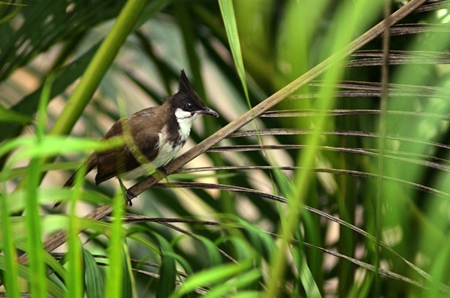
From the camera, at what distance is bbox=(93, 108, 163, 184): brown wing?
1256 millimetres

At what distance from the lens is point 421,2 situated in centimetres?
67

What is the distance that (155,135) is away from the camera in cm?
132

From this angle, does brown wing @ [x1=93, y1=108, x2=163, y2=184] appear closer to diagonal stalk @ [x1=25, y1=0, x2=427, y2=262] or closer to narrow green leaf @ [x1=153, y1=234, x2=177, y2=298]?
diagonal stalk @ [x1=25, y1=0, x2=427, y2=262]

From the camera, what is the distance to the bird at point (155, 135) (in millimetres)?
1271

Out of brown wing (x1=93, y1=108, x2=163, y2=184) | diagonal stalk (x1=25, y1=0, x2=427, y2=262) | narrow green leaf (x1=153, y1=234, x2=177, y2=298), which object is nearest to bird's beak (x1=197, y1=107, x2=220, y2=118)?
brown wing (x1=93, y1=108, x2=163, y2=184)

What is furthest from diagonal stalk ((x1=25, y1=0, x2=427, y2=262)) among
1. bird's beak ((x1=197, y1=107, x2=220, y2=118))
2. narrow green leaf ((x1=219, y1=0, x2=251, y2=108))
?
bird's beak ((x1=197, y1=107, x2=220, y2=118))

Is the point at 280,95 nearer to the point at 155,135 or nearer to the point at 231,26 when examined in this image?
the point at 231,26

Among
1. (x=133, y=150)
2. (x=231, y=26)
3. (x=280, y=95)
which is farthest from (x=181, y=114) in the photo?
(x=231, y=26)

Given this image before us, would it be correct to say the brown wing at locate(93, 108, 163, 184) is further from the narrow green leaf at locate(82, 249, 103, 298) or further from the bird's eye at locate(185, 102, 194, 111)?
the narrow green leaf at locate(82, 249, 103, 298)

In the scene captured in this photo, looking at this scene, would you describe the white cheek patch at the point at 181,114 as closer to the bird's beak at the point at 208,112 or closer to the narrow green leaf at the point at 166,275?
the bird's beak at the point at 208,112

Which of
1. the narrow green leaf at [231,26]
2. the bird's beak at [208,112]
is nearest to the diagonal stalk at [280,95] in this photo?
the narrow green leaf at [231,26]

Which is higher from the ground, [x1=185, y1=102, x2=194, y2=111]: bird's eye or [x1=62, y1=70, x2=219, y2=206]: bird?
[x1=185, y1=102, x2=194, y2=111]: bird's eye

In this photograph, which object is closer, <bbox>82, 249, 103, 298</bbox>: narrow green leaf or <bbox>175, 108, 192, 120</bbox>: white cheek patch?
<bbox>82, 249, 103, 298</bbox>: narrow green leaf

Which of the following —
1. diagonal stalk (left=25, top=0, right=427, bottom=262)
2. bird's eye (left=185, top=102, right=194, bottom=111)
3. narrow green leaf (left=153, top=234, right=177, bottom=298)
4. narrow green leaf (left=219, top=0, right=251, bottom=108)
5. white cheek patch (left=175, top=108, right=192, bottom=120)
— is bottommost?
narrow green leaf (left=153, top=234, right=177, bottom=298)
